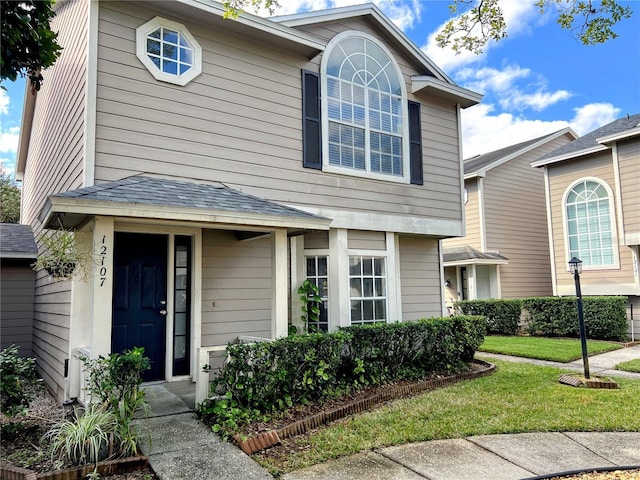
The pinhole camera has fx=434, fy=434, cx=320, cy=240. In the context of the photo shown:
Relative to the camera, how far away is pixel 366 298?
7.59 meters

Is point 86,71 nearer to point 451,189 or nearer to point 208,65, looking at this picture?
point 208,65

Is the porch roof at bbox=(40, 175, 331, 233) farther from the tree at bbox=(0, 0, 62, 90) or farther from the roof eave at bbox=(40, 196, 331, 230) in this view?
the tree at bbox=(0, 0, 62, 90)

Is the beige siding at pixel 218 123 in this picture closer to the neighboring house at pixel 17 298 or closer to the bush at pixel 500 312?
the neighboring house at pixel 17 298

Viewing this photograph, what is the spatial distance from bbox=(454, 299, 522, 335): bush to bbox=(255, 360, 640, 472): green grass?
6.35 metres

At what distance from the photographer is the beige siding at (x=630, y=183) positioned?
37.3 ft

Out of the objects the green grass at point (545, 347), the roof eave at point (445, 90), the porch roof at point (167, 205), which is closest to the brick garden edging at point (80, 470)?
the porch roof at point (167, 205)

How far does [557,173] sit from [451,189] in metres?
6.94

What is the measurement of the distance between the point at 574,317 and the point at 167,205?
38.0 ft

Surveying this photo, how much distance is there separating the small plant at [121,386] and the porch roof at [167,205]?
141cm

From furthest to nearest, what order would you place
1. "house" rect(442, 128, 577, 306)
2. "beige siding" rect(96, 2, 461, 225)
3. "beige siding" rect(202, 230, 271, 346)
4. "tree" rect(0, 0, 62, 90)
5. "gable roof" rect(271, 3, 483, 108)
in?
"house" rect(442, 128, 577, 306) → "gable roof" rect(271, 3, 483, 108) → "beige siding" rect(202, 230, 271, 346) → "beige siding" rect(96, 2, 461, 225) → "tree" rect(0, 0, 62, 90)

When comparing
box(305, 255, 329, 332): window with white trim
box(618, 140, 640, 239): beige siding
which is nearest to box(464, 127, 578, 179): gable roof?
box(618, 140, 640, 239): beige siding

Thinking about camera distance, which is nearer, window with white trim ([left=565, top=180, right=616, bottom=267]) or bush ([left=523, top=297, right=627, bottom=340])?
bush ([left=523, top=297, right=627, bottom=340])

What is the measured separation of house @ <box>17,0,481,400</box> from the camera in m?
5.21

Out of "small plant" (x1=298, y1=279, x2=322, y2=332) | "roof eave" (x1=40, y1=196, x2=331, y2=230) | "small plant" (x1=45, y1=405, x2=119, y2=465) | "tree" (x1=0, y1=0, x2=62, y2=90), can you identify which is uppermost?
"tree" (x1=0, y1=0, x2=62, y2=90)
